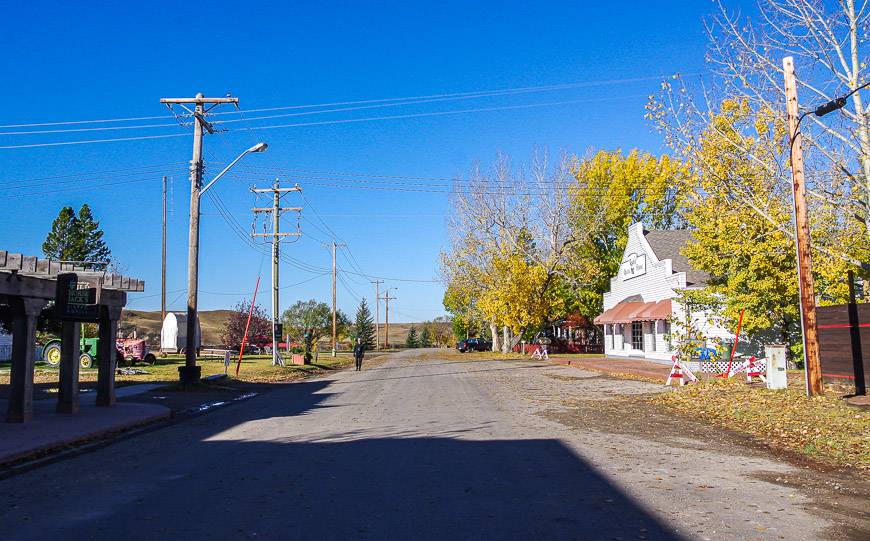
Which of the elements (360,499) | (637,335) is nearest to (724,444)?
(360,499)

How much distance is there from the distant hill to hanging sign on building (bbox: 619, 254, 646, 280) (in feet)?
156

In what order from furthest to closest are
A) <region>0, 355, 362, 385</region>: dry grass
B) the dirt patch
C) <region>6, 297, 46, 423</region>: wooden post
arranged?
<region>0, 355, 362, 385</region>: dry grass, <region>6, 297, 46, 423</region>: wooden post, the dirt patch

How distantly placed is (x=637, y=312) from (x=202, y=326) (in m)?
96.6

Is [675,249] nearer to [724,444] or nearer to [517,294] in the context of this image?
[517,294]

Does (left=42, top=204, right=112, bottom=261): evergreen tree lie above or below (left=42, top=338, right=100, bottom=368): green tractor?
above

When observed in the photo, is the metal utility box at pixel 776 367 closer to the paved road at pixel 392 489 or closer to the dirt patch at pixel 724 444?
the dirt patch at pixel 724 444

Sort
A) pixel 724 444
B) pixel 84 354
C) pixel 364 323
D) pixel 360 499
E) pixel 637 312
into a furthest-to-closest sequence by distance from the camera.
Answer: pixel 364 323, pixel 637 312, pixel 84 354, pixel 724 444, pixel 360 499

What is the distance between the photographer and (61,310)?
1391 centimetres

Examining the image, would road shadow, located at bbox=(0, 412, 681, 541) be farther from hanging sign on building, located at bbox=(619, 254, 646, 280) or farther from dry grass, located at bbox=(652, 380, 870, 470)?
hanging sign on building, located at bbox=(619, 254, 646, 280)

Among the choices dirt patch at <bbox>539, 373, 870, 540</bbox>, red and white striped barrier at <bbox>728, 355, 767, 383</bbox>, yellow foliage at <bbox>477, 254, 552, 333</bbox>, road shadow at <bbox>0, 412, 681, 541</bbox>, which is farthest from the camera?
yellow foliage at <bbox>477, 254, 552, 333</bbox>

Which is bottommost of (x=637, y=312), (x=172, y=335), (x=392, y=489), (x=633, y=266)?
(x=392, y=489)

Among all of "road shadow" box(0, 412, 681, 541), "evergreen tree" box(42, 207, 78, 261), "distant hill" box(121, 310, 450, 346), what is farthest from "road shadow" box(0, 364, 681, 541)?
"distant hill" box(121, 310, 450, 346)

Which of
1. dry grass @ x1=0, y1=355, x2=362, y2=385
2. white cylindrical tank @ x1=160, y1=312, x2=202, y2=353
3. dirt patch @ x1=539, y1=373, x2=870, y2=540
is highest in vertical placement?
white cylindrical tank @ x1=160, y1=312, x2=202, y2=353

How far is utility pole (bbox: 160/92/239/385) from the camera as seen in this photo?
23766 millimetres
